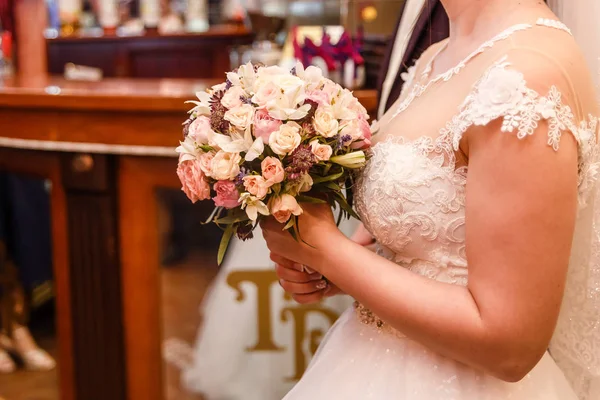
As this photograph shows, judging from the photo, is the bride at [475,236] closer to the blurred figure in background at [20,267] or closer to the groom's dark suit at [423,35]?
the groom's dark suit at [423,35]

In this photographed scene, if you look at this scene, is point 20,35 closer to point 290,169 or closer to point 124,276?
point 124,276

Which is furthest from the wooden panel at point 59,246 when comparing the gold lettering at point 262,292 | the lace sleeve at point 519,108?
the lace sleeve at point 519,108

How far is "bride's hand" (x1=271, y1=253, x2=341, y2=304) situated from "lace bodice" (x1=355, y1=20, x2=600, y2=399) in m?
0.11

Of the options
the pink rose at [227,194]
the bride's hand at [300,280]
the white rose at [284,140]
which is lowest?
the bride's hand at [300,280]

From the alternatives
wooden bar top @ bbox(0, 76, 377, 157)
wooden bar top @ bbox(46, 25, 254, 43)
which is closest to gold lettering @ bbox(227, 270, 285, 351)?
wooden bar top @ bbox(0, 76, 377, 157)

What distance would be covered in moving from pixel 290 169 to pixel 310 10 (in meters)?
3.49

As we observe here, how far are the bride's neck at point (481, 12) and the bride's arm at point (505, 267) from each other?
24 centimetres

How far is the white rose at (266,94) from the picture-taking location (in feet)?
3.40

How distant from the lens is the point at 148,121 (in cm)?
211

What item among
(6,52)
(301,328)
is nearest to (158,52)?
(6,52)

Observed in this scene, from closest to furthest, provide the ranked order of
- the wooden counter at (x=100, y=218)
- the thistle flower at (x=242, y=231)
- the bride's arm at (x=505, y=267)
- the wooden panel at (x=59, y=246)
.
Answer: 1. the bride's arm at (x=505, y=267)
2. the thistle flower at (x=242, y=231)
3. the wooden counter at (x=100, y=218)
4. the wooden panel at (x=59, y=246)

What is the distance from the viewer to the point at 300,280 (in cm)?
127

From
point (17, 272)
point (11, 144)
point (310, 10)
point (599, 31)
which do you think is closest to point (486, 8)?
point (599, 31)

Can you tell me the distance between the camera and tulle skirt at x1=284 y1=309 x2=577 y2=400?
3.61 feet
